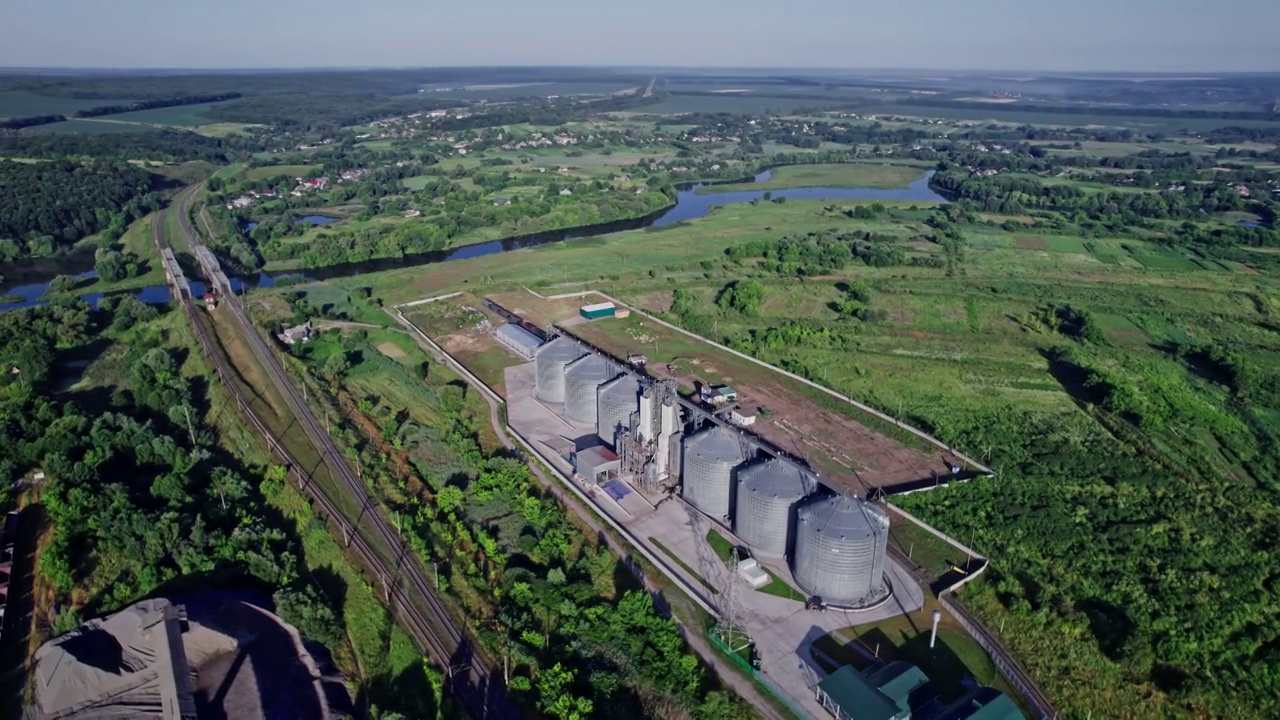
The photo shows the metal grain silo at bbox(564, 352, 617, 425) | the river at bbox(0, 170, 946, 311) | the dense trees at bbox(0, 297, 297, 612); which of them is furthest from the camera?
the river at bbox(0, 170, 946, 311)

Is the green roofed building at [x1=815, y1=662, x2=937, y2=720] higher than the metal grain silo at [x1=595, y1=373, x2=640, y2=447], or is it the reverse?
the metal grain silo at [x1=595, y1=373, x2=640, y2=447]

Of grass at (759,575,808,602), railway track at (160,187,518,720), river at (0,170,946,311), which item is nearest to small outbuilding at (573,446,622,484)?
railway track at (160,187,518,720)

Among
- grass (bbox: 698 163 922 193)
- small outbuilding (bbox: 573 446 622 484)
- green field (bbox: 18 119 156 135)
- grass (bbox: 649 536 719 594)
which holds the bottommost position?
grass (bbox: 649 536 719 594)

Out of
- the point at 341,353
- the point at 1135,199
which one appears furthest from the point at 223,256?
the point at 1135,199

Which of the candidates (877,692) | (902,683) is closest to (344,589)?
(877,692)

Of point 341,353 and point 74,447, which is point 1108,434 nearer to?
point 341,353

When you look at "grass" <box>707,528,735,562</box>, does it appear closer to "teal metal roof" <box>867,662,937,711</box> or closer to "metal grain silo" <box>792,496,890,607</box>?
"metal grain silo" <box>792,496,890,607</box>

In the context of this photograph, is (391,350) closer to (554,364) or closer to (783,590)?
(554,364)

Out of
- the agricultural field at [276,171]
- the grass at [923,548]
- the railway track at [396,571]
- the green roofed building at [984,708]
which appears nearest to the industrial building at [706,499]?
the grass at [923,548]
